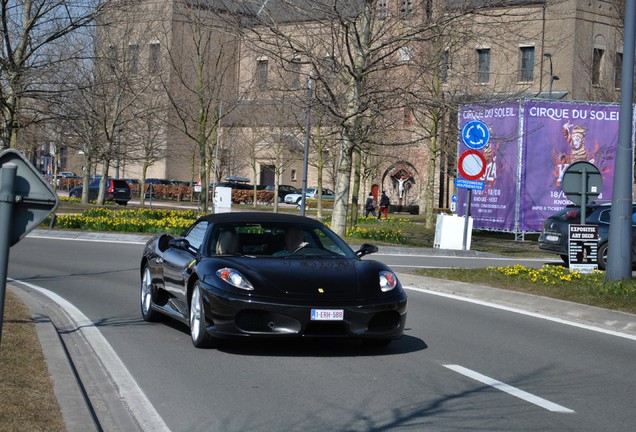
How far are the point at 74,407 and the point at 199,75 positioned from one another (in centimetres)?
3141

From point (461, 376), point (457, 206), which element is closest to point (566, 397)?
point (461, 376)

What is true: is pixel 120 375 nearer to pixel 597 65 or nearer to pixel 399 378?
pixel 399 378

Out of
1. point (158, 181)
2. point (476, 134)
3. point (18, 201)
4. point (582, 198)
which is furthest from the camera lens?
point (158, 181)

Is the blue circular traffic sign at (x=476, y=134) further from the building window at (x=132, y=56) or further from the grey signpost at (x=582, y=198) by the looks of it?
the building window at (x=132, y=56)

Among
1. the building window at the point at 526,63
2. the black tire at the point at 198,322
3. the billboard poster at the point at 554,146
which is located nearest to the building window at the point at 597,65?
the building window at the point at 526,63

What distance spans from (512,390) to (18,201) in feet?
15.3

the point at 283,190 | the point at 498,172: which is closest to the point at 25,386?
the point at 498,172

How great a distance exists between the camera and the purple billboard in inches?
1388

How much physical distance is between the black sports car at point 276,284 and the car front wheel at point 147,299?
72 centimetres

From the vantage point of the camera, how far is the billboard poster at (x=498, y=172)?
3534 centimetres

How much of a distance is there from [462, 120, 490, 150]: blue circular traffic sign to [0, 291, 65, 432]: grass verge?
15.8 m

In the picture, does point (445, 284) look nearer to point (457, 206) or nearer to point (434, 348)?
point (434, 348)

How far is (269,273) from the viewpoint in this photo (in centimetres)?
972

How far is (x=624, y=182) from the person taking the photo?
1523cm
